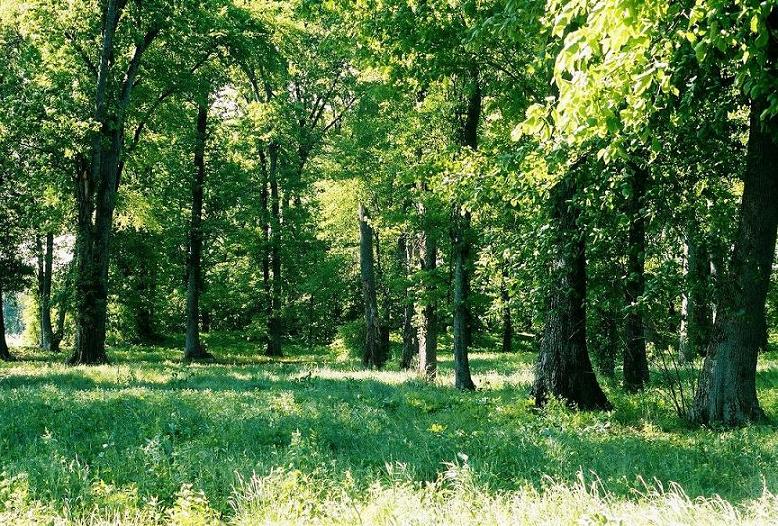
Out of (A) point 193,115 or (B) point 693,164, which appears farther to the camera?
(A) point 193,115

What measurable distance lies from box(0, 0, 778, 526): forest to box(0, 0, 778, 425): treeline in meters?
0.07

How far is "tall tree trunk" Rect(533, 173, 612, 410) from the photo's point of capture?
10430 mm

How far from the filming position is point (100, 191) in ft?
65.4

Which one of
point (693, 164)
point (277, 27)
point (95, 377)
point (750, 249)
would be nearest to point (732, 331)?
point (750, 249)

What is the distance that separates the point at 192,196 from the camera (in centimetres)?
2858

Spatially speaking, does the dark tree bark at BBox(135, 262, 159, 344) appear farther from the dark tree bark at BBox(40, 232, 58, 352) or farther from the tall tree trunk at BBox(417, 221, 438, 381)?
the tall tree trunk at BBox(417, 221, 438, 381)

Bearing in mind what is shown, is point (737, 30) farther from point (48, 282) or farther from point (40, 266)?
point (40, 266)

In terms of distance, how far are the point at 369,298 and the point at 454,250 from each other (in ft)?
23.9

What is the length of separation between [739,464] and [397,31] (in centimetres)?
912

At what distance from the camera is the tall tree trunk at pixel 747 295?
8391mm

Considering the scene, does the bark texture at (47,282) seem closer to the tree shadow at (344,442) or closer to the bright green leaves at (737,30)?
the tree shadow at (344,442)

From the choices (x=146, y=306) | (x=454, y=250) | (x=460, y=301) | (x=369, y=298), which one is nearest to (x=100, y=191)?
(x=369, y=298)

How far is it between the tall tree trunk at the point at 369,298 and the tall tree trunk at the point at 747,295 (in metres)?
14.8

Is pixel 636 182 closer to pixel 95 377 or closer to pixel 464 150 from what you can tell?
pixel 464 150
